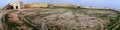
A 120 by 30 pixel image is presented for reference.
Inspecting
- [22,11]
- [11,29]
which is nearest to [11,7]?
[22,11]

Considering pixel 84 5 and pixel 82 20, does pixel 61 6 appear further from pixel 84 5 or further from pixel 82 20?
pixel 82 20

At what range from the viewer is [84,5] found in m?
1.66

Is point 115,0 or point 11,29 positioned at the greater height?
point 115,0

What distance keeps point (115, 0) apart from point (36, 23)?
0.59 metres

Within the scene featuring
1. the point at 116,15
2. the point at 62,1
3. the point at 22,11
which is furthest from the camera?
the point at 62,1

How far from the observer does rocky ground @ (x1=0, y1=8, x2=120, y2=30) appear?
1.26m

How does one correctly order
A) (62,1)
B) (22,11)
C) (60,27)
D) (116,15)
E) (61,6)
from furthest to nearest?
(62,1) → (61,6) → (22,11) → (116,15) → (60,27)

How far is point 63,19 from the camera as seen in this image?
134cm

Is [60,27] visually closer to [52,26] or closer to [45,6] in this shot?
[52,26]

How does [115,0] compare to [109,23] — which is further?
[115,0]

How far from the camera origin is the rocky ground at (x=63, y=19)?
49.8 inches

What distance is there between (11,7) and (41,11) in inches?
7.5

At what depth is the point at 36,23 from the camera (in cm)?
130

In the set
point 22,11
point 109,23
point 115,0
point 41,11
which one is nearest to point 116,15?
point 109,23
